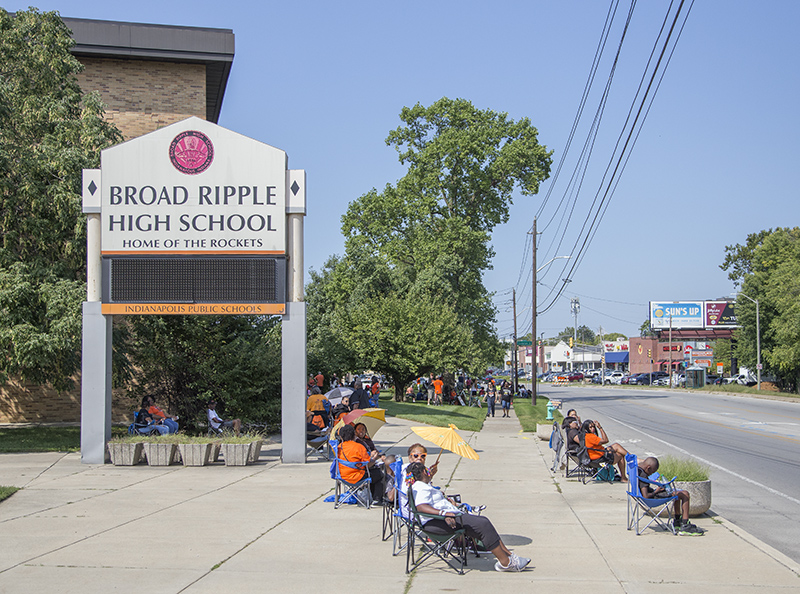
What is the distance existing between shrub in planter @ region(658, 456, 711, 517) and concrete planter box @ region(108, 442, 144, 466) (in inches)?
389

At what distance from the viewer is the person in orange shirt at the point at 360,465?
10.7 meters

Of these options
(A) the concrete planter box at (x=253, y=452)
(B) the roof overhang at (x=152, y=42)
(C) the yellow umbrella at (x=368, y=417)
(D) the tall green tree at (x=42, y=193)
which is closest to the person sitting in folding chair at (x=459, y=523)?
(C) the yellow umbrella at (x=368, y=417)

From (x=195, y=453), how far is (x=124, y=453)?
136 cm

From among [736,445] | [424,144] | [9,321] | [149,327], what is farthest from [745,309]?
[9,321]

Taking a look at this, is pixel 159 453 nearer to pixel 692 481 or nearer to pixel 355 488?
pixel 355 488

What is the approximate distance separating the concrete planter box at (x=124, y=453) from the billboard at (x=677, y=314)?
98204 millimetres

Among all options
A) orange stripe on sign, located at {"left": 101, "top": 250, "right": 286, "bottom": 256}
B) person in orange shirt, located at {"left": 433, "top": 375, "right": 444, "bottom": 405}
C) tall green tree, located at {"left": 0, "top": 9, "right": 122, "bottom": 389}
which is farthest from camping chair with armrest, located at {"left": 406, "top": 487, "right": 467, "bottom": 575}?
person in orange shirt, located at {"left": 433, "top": 375, "right": 444, "bottom": 405}

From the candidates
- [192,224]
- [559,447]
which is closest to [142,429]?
[192,224]

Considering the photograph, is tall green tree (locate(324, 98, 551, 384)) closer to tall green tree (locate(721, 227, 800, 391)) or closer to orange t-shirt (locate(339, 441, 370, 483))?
tall green tree (locate(721, 227, 800, 391))

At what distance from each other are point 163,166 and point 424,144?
3440 centimetres

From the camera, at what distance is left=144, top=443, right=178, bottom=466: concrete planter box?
1498 cm

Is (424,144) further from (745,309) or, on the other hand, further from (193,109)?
(745,309)

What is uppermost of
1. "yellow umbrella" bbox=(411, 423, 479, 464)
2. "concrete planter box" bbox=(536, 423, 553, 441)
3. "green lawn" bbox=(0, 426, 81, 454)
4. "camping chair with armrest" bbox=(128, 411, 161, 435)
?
"yellow umbrella" bbox=(411, 423, 479, 464)

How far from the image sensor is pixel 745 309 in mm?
66500
